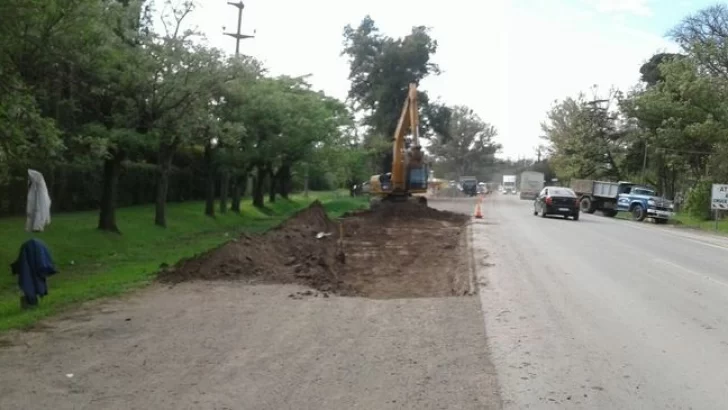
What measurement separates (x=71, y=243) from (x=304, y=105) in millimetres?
17403

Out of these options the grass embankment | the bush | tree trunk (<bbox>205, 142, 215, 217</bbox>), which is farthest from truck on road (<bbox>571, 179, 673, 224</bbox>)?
tree trunk (<bbox>205, 142, 215, 217</bbox>)

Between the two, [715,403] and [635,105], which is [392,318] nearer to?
[715,403]

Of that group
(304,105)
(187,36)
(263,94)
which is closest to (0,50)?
(187,36)

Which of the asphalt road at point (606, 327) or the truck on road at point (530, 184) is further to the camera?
the truck on road at point (530, 184)

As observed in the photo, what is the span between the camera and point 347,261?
2191 cm

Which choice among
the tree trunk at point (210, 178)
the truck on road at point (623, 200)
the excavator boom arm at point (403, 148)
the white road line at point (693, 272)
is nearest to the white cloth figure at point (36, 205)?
the white road line at point (693, 272)

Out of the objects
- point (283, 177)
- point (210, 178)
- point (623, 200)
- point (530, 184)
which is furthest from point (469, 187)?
point (210, 178)

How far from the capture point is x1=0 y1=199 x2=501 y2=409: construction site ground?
743 cm

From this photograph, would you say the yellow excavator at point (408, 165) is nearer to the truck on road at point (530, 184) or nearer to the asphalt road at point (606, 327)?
the asphalt road at point (606, 327)

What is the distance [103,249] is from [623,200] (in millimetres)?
35262

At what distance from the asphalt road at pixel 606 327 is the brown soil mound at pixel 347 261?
47.1 inches

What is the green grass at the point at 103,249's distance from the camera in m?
14.2

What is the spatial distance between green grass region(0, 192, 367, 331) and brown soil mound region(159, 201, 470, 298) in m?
1.68

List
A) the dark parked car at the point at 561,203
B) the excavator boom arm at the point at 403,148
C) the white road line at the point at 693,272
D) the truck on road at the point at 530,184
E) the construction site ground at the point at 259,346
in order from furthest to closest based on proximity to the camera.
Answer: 1. the truck on road at the point at 530,184
2. the dark parked car at the point at 561,203
3. the excavator boom arm at the point at 403,148
4. the white road line at the point at 693,272
5. the construction site ground at the point at 259,346
